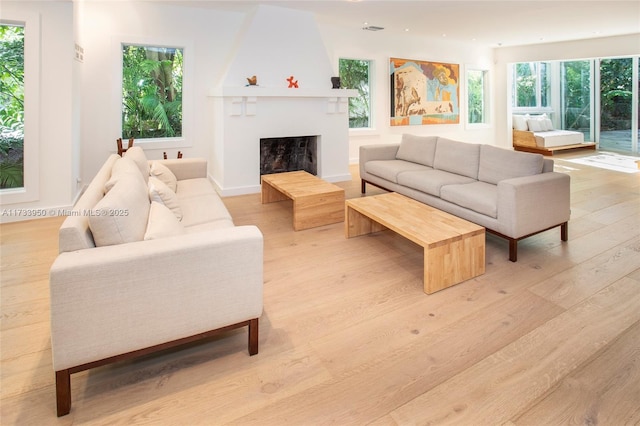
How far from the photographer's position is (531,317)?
2203mm

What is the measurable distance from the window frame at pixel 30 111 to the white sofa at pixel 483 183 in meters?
3.85

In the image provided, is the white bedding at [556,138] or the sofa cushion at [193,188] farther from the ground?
the white bedding at [556,138]

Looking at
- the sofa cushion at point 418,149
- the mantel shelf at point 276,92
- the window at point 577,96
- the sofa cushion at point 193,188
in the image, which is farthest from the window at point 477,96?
the sofa cushion at point 193,188

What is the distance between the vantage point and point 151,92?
560 cm

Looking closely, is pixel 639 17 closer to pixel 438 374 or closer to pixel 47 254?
pixel 438 374

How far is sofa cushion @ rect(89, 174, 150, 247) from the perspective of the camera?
5.43 ft

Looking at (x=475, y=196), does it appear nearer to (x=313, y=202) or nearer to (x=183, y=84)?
(x=313, y=202)

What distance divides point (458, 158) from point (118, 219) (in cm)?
354

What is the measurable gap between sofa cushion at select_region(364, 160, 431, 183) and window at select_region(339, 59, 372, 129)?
A: 2.82 meters

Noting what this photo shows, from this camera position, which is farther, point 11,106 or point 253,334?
point 11,106

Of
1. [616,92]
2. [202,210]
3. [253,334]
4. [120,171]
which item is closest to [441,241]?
[253,334]

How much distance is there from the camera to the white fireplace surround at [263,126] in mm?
5254

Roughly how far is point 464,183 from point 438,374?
2.46m

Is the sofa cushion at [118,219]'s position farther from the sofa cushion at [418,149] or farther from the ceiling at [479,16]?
the ceiling at [479,16]
